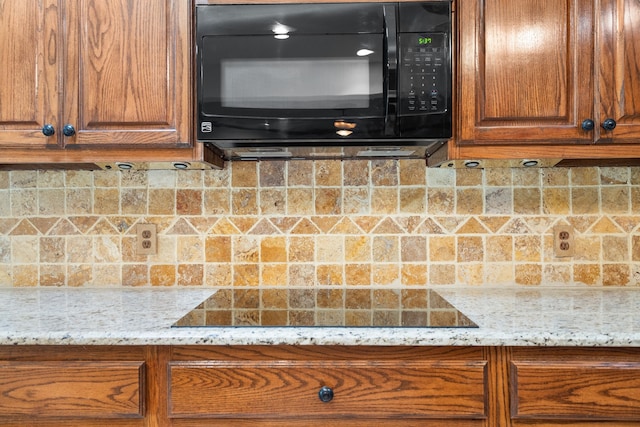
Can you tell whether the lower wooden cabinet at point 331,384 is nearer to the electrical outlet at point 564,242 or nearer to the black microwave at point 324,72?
the black microwave at point 324,72

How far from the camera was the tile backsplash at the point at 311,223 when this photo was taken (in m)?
1.64

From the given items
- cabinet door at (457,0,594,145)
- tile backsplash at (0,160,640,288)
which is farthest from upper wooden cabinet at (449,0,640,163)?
tile backsplash at (0,160,640,288)

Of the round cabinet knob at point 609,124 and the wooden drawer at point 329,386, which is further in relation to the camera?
the round cabinet knob at point 609,124

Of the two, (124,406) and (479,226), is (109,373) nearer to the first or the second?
(124,406)

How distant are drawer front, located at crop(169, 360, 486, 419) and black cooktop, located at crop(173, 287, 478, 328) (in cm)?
9

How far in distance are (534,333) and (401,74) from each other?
2.37 feet

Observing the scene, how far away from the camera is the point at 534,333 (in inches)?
41.7

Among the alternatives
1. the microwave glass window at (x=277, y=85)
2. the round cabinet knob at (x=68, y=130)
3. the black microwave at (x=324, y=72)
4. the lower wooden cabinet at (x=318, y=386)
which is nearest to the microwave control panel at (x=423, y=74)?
the black microwave at (x=324, y=72)

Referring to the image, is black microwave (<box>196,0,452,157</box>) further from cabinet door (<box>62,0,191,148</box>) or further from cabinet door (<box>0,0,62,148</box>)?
cabinet door (<box>0,0,62,148</box>)

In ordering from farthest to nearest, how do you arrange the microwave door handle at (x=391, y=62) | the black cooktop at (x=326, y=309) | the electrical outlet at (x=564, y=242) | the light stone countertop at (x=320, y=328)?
the electrical outlet at (x=564, y=242)
the microwave door handle at (x=391, y=62)
the black cooktop at (x=326, y=309)
the light stone countertop at (x=320, y=328)

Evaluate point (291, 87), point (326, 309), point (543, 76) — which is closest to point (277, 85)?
point (291, 87)

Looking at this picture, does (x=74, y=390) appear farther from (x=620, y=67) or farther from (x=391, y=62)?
(x=620, y=67)

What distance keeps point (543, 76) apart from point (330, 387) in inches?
38.7

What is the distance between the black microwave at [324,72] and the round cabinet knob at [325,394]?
639 millimetres
